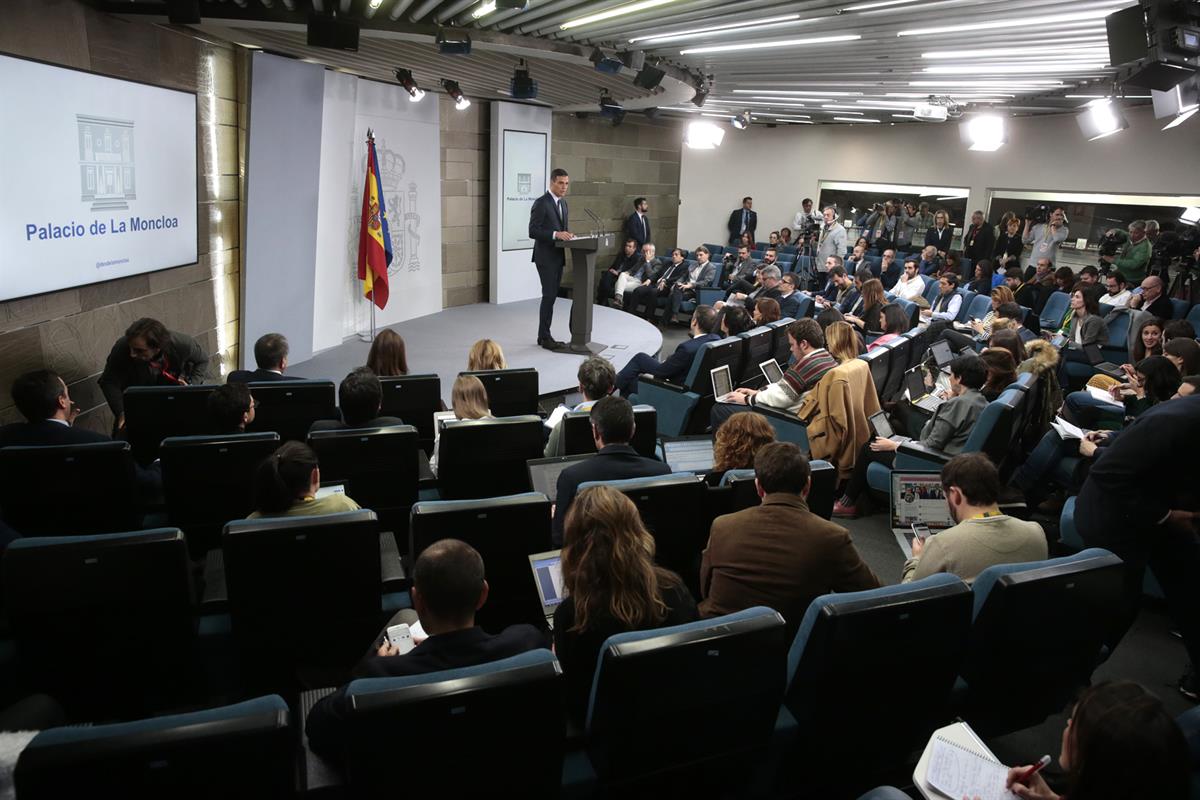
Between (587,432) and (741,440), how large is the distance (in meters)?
0.88

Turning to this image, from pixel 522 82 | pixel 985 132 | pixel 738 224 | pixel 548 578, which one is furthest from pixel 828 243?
pixel 548 578

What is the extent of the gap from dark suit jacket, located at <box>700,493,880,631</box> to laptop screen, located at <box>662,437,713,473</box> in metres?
1.39

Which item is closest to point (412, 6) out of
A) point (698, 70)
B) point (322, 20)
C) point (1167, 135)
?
point (322, 20)

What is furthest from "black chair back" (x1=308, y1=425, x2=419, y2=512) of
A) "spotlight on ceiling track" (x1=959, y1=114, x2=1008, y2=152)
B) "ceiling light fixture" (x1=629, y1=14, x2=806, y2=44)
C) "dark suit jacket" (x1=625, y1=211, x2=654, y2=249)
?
"dark suit jacket" (x1=625, y1=211, x2=654, y2=249)

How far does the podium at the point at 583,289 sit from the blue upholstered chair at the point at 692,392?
2.38m

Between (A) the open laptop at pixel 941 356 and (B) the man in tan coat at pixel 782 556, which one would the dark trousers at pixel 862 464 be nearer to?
(A) the open laptop at pixel 941 356

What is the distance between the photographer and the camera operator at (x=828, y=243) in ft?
40.9

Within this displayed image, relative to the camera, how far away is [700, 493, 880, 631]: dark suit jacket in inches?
96.5

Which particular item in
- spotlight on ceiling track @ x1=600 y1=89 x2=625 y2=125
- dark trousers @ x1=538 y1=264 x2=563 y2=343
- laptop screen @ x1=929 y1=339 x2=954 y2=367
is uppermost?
spotlight on ceiling track @ x1=600 y1=89 x2=625 y2=125

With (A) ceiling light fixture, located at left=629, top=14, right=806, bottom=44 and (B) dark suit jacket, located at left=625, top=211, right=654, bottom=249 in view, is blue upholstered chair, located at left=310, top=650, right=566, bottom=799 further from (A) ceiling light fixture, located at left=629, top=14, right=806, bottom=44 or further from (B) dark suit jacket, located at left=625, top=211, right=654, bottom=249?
(B) dark suit jacket, located at left=625, top=211, right=654, bottom=249

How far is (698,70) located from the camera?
8023mm

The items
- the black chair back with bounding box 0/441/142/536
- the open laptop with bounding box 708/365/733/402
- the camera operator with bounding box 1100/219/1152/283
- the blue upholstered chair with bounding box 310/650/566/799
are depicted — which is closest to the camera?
the blue upholstered chair with bounding box 310/650/566/799

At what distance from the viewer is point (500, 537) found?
2.67 m

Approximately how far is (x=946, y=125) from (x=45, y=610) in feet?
46.6
